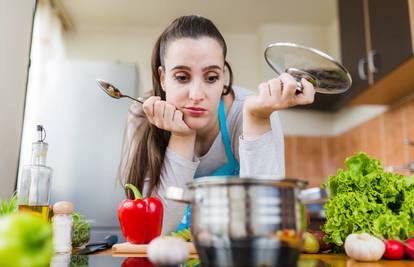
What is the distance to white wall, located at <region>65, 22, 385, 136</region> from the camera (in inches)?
138

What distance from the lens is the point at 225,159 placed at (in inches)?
46.9

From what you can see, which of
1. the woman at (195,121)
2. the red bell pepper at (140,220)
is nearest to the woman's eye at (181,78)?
the woman at (195,121)

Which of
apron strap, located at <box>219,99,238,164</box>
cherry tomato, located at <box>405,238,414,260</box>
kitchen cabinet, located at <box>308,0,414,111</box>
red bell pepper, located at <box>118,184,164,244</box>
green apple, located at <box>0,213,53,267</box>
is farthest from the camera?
kitchen cabinet, located at <box>308,0,414,111</box>

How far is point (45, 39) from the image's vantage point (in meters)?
2.98

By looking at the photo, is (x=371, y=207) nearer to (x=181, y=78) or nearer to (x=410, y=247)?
(x=410, y=247)

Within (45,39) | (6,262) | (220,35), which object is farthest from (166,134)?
(45,39)

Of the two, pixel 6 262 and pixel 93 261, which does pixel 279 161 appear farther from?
pixel 6 262

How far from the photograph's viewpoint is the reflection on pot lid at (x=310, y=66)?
0.76m

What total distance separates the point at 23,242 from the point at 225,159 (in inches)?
32.3

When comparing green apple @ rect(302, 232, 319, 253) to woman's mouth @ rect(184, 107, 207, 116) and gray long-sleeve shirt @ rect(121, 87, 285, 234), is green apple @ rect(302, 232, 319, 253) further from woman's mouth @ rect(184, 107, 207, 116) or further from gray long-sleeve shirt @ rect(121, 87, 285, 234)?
woman's mouth @ rect(184, 107, 207, 116)

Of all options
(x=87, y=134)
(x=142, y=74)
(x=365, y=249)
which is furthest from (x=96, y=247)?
(x=142, y=74)

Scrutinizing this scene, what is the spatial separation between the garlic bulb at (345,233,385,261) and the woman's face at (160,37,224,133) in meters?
0.41

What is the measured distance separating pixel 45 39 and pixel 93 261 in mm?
2626

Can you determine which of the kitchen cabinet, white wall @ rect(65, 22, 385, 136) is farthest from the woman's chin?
white wall @ rect(65, 22, 385, 136)
